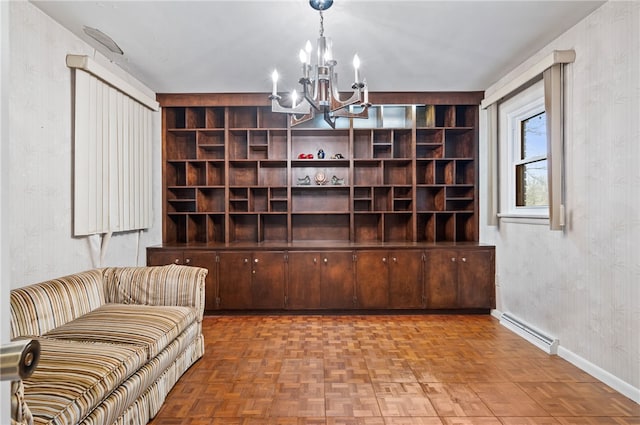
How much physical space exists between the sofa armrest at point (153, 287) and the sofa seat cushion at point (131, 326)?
0.20 metres

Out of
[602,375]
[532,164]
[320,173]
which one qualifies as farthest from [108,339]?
[532,164]

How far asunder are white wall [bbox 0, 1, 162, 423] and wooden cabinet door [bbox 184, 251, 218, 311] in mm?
1164

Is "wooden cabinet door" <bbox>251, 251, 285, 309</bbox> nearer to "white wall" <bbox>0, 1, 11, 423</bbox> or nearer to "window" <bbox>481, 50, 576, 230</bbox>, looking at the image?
"window" <bbox>481, 50, 576, 230</bbox>

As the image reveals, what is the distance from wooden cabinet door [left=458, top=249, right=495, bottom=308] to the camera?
170 inches

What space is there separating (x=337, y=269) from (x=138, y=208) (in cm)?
223

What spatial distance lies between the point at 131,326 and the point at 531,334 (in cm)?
326

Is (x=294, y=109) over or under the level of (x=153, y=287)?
over

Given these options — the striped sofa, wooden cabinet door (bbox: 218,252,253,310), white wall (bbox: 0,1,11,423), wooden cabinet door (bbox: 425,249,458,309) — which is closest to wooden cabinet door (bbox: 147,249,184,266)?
wooden cabinet door (bbox: 218,252,253,310)

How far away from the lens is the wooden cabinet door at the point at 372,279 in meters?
4.28

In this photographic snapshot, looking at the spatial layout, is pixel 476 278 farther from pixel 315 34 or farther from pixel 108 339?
pixel 108 339

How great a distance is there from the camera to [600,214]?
2.67m

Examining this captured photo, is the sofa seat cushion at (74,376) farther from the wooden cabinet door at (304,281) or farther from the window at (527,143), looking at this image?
the window at (527,143)

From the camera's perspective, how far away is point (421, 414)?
2199mm

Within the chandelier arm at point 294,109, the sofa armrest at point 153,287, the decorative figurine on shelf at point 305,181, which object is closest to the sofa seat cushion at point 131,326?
the sofa armrest at point 153,287
